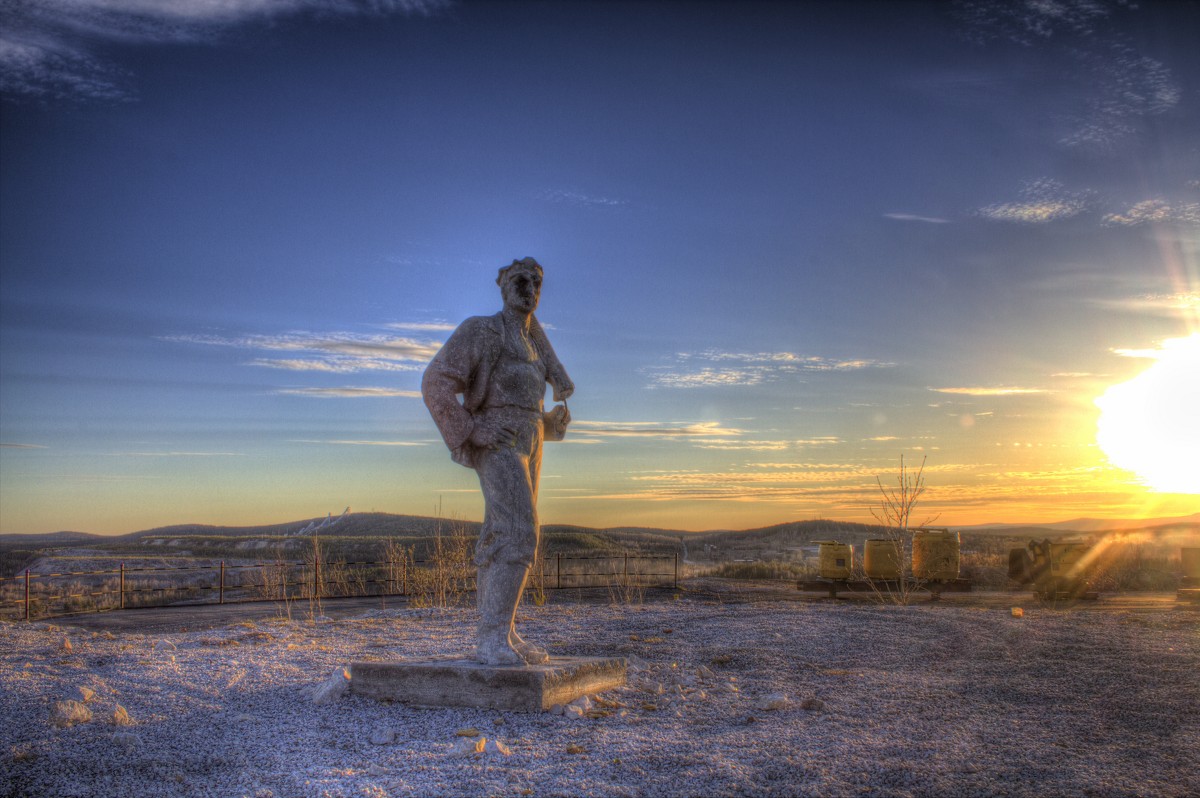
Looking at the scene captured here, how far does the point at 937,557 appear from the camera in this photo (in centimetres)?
1991

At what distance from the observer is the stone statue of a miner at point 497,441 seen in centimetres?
653

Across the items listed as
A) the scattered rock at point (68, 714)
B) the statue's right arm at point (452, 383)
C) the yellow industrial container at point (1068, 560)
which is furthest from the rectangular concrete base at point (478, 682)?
the yellow industrial container at point (1068, 560)

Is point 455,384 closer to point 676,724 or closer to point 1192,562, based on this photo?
point 676,724

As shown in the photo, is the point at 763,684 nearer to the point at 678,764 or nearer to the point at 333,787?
the point at 678,764

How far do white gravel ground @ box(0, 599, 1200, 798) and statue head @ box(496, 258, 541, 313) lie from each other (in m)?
2.96

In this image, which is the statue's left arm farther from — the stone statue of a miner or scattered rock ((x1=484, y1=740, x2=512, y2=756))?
scattered rock ((x1=484, y1=740, x2=512, y2=756))

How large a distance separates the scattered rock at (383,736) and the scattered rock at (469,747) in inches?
21.0

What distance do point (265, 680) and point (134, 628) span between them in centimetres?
803

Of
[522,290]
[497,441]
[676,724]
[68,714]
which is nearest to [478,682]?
[676,724]

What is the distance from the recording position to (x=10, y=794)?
4754 mm

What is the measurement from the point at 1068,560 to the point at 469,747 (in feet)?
57.8

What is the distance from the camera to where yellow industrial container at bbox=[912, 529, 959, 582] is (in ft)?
65.1

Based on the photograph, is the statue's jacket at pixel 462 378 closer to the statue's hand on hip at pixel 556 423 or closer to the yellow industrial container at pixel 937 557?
the statue's hand on hip at pixel 556 423

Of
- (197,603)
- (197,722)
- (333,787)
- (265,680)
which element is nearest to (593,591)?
(197,603)
